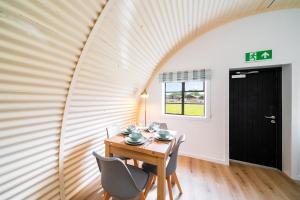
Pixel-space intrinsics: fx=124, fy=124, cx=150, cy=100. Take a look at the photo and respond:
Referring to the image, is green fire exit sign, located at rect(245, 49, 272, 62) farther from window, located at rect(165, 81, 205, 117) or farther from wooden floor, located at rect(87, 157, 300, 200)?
wooden floor, located at rect(87, 157, 300, 200)

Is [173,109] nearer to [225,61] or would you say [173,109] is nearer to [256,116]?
[225,61]

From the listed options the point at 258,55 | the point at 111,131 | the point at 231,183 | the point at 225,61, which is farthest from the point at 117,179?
the point at 258,55

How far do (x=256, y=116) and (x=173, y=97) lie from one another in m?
1.83

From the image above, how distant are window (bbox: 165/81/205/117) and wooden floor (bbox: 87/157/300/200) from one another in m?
1.21

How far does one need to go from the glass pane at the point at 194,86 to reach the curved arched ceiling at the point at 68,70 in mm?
1226

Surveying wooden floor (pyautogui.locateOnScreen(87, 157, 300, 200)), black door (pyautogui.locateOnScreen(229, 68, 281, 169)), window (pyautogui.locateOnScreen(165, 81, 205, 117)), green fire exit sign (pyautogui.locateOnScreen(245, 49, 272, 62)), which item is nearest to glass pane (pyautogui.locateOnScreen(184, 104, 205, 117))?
window (pyautogui.locateOnScreen(165, 81, 205, 117))

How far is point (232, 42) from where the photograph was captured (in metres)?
2.61

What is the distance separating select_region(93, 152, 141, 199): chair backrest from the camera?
116cm

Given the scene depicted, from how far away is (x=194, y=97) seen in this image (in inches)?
124

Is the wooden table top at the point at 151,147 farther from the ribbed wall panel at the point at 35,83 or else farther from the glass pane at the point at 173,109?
the glass pane at the point at 173,109

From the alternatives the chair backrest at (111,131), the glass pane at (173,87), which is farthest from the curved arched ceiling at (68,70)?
the glass pane at (173,87)

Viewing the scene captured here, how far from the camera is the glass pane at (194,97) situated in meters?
3.07

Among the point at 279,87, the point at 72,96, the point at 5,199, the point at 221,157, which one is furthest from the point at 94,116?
the point at 279,87

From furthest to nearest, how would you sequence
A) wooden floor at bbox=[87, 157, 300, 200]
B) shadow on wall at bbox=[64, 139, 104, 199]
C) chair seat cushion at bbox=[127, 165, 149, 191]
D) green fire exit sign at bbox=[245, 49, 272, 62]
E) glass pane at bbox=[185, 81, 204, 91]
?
1. glass pane at bbox=[185, 81, 204, 91]
2. green fire exit sign at bbox=[245, 49, 272, 62]
3. wooden floor at bbox=[87, 157, 300, 200]
4. shadow on wall at bbox=[64, 139, 104, 199]
5. chair seat cushion at bbox=[127, 165, 149, 191]
